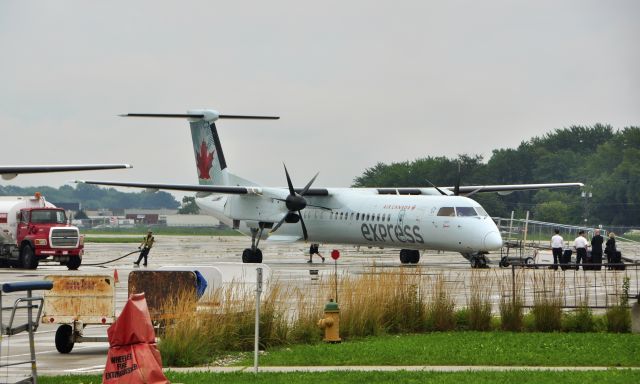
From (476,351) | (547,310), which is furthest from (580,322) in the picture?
(476,351)

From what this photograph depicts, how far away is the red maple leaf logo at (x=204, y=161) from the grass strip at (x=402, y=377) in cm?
3754

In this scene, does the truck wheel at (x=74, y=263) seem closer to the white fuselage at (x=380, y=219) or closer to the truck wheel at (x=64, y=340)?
the white fuselage at (x=380, y=219)

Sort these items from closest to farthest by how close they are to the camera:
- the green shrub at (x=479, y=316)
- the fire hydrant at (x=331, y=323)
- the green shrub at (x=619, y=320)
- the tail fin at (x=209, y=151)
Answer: the fire hydrant at (x=331, y=323) → the green shrub at (x=619, y=320) → the green shrub at (x=479, y=316) → the tail fin at (x=209, y=151)

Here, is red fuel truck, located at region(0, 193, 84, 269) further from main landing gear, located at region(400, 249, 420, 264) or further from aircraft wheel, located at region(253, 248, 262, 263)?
main landing gear, located at region(400, 249, 420, 264)

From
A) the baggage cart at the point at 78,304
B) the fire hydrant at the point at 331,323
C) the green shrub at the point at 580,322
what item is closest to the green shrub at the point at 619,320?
the green shrub at the point at 580,322

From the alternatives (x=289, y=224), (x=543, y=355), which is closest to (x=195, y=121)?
(x=289, y=224)

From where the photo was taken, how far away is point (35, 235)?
4178 cm

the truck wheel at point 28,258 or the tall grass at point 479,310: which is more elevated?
the truck wheel at point 28,258

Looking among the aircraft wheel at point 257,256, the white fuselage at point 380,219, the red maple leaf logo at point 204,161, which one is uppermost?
the red maple leaf logo at point 204,161

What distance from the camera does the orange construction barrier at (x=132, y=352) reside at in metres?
11.1

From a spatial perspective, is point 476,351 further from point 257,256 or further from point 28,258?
point 257,256

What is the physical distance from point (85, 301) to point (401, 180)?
7620cm

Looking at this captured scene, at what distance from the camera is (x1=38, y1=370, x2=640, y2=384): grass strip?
1323cm

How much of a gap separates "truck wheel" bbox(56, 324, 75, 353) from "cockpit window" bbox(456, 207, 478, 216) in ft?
81.6
